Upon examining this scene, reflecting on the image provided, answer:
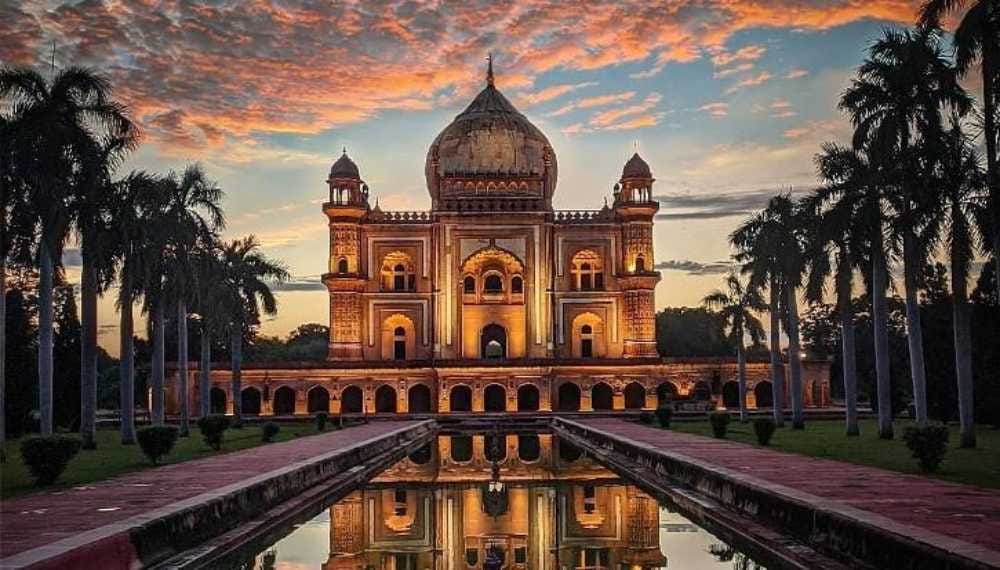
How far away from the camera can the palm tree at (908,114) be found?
2094cm

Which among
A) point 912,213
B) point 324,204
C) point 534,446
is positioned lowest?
point 534,446

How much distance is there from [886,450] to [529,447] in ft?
32.6

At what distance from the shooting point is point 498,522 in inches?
473

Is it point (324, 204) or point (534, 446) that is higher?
point (324, 204)

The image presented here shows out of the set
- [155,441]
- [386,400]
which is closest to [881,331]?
[155,441]

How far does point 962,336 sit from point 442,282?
32.7m

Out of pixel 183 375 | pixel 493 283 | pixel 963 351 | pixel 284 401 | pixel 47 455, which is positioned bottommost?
pixel 284 401

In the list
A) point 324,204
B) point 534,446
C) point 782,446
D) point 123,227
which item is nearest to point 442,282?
point 324,204

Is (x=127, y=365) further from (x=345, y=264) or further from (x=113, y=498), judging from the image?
(x=345, y=264)

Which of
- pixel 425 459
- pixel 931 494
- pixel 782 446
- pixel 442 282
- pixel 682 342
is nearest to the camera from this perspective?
pixel 931 494

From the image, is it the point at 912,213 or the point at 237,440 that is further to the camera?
the point at 237,440

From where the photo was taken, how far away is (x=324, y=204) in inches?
1998

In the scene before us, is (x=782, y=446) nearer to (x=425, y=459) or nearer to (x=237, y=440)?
(x=425, y=459)

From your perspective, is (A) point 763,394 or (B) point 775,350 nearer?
(B) point 775,350
